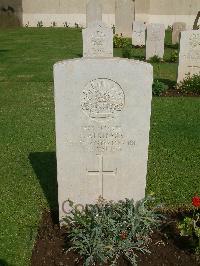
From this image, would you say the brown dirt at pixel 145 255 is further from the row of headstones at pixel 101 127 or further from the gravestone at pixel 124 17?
the gravestone at pixel 124 17

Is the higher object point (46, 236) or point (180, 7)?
point (180, 7)

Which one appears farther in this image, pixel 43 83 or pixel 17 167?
pixel 43 83

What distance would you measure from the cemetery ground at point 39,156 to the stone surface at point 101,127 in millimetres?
682

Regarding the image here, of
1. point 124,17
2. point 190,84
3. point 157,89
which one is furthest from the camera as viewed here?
point 124,17

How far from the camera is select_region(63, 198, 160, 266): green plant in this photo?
152 inches

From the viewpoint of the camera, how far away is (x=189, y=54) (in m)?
11.1

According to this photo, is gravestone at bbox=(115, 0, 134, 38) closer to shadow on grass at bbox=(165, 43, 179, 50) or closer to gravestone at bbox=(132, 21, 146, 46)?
shadow on grass at bbox=(165, 43, 179, 50)

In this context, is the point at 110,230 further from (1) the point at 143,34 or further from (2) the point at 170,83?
(1) the point at 143,34

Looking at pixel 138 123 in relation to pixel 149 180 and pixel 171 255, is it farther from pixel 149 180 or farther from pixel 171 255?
pixel 149 180

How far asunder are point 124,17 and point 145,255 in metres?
21.2

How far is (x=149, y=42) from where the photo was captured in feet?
52.8

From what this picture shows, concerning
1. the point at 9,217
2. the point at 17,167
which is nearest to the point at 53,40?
the point at 17,167

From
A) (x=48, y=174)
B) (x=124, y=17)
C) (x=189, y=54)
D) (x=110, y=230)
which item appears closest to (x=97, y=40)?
(x=189, y=54)

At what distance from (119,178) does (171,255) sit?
35.3 inches
